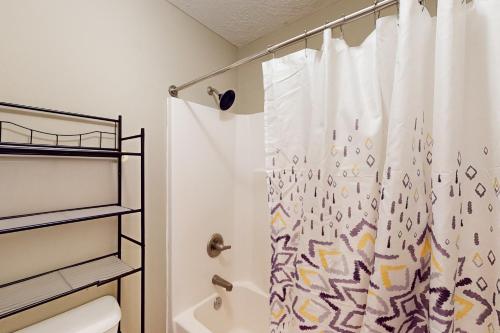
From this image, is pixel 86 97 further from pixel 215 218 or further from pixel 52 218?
pixel 215 218

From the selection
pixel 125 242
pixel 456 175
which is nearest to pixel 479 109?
pixel 456 175

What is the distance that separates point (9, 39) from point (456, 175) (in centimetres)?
148

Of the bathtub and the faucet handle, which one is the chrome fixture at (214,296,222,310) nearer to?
the bathtub

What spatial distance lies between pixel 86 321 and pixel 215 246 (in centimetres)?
74

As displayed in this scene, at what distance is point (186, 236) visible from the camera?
4.23 feet

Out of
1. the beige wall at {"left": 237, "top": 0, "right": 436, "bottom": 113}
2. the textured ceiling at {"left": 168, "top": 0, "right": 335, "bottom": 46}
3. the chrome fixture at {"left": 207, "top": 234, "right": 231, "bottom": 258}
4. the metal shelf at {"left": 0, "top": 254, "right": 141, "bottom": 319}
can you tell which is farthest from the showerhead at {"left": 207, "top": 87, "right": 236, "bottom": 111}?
the metal shelf at {"left": 0, "top": 254, "right": 141, "bottom": 319}

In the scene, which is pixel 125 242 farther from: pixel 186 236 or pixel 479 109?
pixel 479 109

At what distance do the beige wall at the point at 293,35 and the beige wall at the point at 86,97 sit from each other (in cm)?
51

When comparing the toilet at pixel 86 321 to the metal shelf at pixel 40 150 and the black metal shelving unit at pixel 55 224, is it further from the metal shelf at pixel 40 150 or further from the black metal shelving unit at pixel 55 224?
the metal shelf at pixel 40 150

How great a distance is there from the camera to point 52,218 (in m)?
0.80

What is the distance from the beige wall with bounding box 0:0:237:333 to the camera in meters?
0.81

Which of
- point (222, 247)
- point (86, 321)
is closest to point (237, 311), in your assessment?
point (222, 247)

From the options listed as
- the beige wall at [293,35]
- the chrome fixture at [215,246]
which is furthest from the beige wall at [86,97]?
the beige wall at [293,35]

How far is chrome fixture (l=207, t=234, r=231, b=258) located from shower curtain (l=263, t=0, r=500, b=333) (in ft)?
2.14
